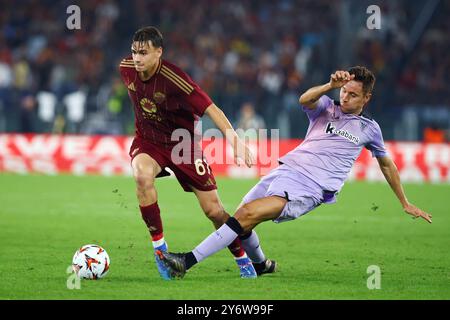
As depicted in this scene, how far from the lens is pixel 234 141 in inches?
302

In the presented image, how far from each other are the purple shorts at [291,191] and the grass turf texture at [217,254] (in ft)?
2.12

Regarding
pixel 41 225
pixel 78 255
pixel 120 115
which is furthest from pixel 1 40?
pixel 78 255

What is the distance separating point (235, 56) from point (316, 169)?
1749 centimetres

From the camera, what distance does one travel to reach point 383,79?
24.3m

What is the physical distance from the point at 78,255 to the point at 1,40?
1955cm

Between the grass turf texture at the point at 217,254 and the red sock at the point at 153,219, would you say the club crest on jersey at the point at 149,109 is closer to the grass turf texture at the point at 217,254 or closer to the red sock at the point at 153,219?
the red sock at the point at 153,219

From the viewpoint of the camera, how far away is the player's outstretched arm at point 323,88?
7.55m

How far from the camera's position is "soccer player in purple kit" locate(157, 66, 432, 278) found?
7848 millimetres

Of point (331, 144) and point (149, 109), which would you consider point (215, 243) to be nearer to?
point (149, 109)

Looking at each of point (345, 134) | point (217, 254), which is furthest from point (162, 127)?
point (217, 254)

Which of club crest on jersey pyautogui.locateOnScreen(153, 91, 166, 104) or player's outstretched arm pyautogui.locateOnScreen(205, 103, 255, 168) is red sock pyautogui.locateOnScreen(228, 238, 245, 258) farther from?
club crest on jersey pyautogui.locateOnScreen(153, 91, 166, 104)
